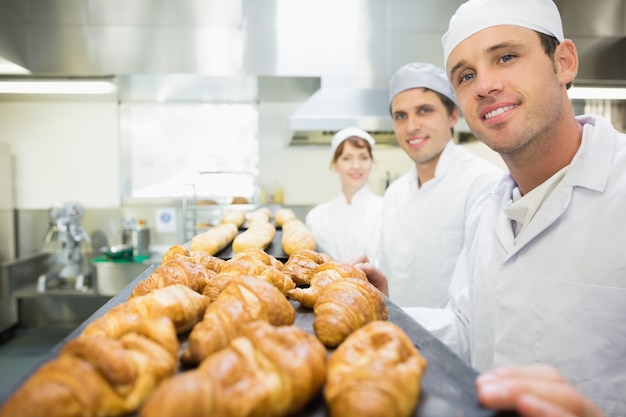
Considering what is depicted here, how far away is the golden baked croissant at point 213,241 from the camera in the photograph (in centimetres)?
174

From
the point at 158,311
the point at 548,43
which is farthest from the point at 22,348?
the point at 548,43

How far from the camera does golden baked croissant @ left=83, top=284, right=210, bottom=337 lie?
2.06ft

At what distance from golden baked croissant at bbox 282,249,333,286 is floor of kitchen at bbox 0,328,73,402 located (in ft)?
10.2

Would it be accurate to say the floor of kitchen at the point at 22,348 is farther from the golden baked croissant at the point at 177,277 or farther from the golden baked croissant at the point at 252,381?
the golden baked croissant at the point at 252,381

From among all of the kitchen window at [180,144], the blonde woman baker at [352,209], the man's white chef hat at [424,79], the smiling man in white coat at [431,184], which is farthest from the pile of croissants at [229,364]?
the kitchen window at [180,144]

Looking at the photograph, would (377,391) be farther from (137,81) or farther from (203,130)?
(203,130)

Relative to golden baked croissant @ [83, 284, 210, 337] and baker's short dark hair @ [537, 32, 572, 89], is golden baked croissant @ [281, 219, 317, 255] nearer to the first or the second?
golden baked croissant @ [83, 284, 210, 337]

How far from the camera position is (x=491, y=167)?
7.18 ft

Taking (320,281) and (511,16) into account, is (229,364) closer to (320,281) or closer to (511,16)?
(320,281)

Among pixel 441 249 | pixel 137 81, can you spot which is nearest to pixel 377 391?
pixel 441 249

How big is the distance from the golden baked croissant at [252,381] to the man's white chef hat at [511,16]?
45.4 inches

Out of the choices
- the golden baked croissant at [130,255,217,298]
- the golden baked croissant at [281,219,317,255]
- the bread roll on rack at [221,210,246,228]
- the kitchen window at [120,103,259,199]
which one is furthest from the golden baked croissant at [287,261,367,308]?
the kitchen window at [120,103,259,199]

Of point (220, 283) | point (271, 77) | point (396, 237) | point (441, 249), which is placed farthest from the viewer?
point (271, 77)

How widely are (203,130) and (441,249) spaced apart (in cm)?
362
